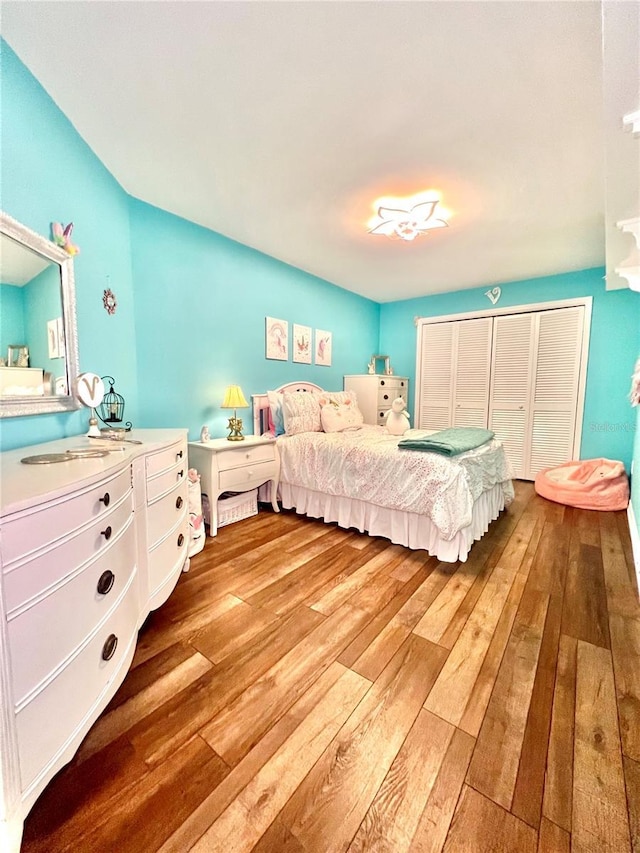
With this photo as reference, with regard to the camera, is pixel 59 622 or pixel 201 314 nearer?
pixel 59 622

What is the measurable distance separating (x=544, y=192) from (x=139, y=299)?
9.69ft

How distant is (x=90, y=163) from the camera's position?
6.12 feet

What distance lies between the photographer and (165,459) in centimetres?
162

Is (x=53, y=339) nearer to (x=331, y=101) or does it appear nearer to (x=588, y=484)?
(x=331, y=101)

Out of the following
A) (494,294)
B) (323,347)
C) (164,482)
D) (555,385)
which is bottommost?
(164,482)

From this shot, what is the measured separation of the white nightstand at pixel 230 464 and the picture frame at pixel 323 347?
1.61 meters

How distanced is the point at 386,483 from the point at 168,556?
58.3 inches

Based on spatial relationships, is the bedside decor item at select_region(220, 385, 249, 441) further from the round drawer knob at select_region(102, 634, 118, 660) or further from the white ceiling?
the round drawer knob at select_region(102, 634, 118, 660)

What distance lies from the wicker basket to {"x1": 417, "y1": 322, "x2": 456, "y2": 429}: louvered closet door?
2.96 m

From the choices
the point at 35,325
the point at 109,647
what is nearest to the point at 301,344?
the point at 35,325

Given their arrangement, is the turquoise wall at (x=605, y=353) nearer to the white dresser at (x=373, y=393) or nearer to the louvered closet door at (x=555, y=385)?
the louvered closet door at (x=555, y=385)

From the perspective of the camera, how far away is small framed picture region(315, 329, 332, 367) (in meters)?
4.13

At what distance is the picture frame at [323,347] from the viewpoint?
4125mm

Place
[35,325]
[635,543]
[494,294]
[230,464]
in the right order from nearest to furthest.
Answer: [35,325]
[635,543]
[230,464]
[494,294]
